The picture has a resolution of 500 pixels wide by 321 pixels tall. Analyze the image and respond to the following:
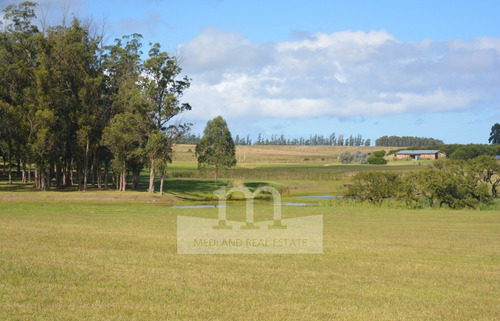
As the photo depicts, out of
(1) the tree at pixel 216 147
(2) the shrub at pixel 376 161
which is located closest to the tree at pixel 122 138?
(1) the tree at pixel 216 147

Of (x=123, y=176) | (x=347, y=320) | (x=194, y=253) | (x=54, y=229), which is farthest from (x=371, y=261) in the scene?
(x=123, y=176)

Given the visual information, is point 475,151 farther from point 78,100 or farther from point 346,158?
point 78,100

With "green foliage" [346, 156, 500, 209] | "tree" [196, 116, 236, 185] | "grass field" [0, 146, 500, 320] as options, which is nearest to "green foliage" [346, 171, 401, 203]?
"green foliage" [346, 156, 500, 209]

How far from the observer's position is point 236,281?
12766 millimetres

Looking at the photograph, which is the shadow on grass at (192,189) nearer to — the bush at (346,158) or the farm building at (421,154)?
the bush at (346,158)

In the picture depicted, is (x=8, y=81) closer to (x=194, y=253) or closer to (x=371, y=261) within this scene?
(x=194, y=253)

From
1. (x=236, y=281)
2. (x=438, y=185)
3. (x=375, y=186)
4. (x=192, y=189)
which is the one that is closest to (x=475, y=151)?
(x=192, y=189)

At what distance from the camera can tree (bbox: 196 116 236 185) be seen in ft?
249

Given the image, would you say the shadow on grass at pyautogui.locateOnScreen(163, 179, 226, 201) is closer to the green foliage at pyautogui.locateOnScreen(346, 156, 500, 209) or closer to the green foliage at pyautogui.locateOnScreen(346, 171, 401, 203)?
the green foliage at pyautogui.locateOnScreen(346, 171, 401, 203)

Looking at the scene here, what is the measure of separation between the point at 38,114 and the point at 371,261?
43961 millimetres

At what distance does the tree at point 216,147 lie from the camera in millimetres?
75938

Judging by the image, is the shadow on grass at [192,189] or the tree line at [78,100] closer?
the tree line at [78,100]

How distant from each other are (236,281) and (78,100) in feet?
162

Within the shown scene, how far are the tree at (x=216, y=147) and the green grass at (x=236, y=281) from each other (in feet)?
179
